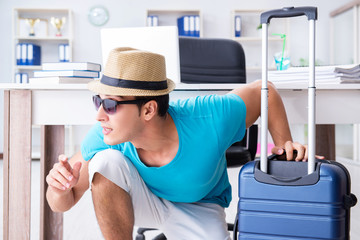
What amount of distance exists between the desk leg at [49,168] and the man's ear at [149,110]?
29.8 inches

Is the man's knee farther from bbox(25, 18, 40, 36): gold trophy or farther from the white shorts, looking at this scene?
bbox(25, 18, 40, 36): gold trophy

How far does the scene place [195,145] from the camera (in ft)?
4.20

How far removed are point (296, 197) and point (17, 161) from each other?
3.30 feet

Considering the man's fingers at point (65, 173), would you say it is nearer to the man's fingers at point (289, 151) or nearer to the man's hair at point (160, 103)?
the man's hair at point (160, 103)

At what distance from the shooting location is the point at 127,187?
1.29 meters

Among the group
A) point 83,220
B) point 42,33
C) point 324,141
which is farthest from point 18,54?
point 324,141

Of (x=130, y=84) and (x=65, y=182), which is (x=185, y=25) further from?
(x=65, y=182)

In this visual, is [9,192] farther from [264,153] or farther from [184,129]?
[264,153]

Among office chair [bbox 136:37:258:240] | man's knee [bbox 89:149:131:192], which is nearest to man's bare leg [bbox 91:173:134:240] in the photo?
man's knee [bbox 89:149:131:192]

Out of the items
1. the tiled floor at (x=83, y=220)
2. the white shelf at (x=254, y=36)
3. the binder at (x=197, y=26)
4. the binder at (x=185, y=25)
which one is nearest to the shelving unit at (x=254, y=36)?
the white shelf at (x=254, y=36)

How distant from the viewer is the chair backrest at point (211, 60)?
254 centimetres

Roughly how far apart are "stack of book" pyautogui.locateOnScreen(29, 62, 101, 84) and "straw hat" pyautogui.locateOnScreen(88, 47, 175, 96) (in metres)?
0.47

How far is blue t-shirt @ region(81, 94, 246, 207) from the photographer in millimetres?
1279

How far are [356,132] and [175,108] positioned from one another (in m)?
3.88
